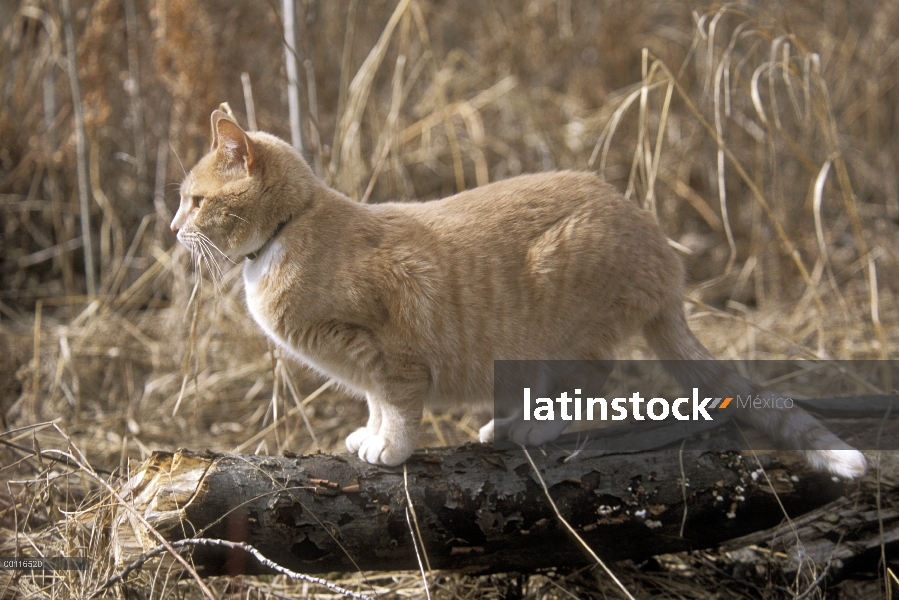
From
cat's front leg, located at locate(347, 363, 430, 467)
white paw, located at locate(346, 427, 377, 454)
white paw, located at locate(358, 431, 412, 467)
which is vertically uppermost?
cat's front leg, located at locate(347, 363, 430, 467)

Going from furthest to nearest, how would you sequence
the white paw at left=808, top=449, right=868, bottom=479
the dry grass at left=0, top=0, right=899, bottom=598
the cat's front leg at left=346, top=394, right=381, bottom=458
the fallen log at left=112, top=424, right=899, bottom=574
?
the dry grass at left=0, top=0, right=899, bottom=598 → the cat's front leg at left=346, top=394, right=381, bottom=458 → the white paw at left=808, top=449, right=868, bottom=479 → the fallen log at left=112, top=424, right=899, bottom=574

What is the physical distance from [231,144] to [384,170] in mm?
1921

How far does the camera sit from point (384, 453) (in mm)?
1721

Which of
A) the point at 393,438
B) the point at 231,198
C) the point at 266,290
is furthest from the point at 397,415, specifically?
the point at 231,198

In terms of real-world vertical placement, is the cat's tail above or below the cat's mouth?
below

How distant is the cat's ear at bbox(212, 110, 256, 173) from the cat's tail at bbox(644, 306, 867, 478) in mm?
1240

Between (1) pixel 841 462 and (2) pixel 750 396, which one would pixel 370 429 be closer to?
(2) pixel 750 396

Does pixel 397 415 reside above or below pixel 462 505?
above

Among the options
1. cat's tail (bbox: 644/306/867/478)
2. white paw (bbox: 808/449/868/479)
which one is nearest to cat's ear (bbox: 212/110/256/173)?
cat's tail (bbox: 644/306/867/478)

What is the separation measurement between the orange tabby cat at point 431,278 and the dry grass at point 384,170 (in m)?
0.42

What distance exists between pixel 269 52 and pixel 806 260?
10.8 ft

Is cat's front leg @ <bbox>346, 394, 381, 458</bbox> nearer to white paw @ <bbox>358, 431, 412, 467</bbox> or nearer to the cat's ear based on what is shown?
white paw @ <bbox>358, 431, 412, 467</bbox>

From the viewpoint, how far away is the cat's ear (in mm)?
1709

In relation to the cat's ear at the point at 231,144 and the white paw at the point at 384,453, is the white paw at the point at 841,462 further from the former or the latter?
the cat's ear at the point at 231,144
